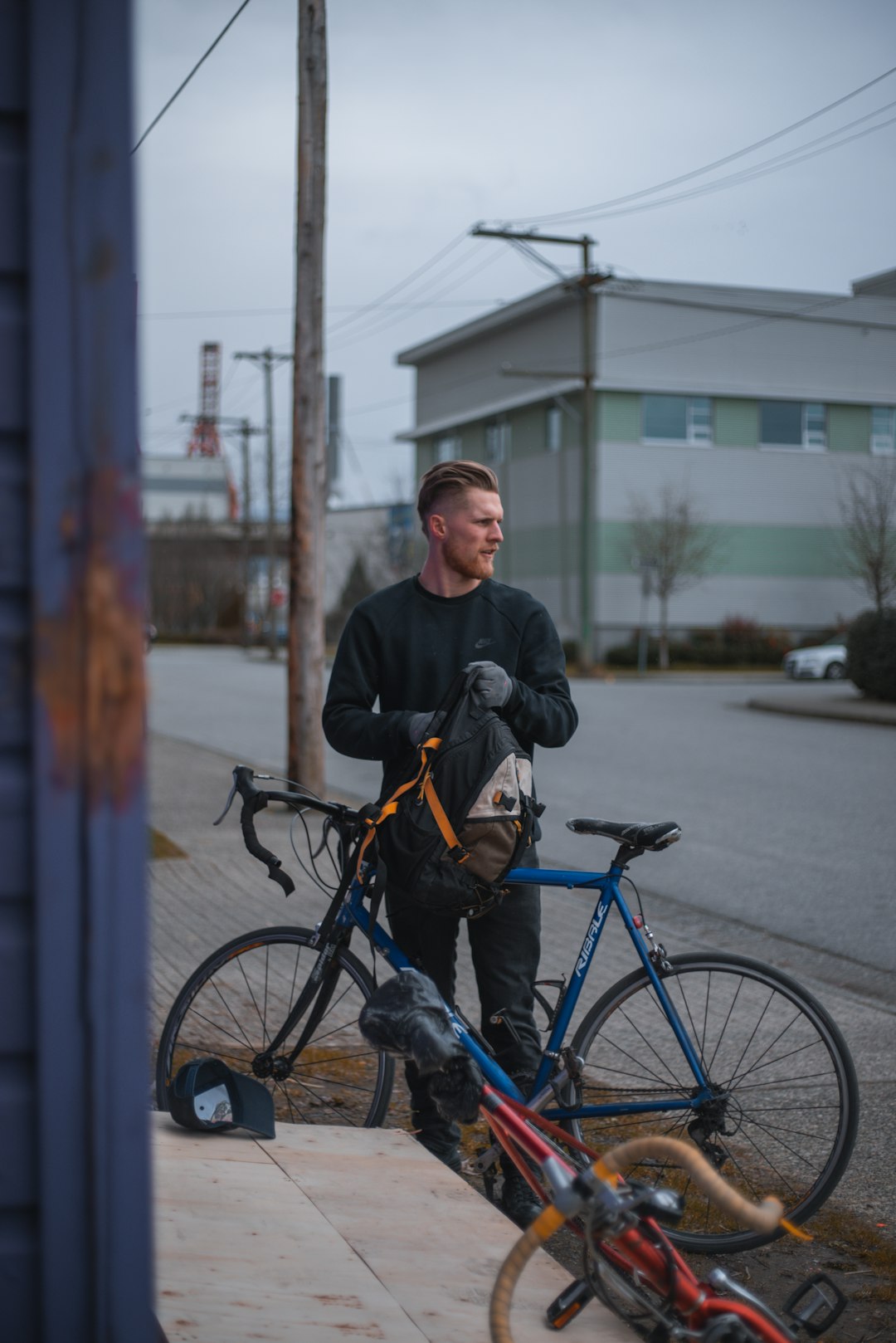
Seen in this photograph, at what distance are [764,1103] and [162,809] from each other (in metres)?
8.49

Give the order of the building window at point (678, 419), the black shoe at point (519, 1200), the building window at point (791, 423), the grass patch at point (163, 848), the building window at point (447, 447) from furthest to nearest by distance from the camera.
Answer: the building window at point (447, 447) → the building window at point (791, 423) → the building window at point (678, 419) → the grass patch at point (163, 848) → the black shoe at point (519, 1200)

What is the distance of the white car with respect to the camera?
3912cm

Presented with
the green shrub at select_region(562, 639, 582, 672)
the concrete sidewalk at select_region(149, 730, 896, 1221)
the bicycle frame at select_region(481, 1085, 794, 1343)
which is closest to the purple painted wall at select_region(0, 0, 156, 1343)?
the bicycle frame at select_region(481, 1085, 794, 1343)

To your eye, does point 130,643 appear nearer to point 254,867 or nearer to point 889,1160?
point 889,1160

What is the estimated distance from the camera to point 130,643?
1888mm

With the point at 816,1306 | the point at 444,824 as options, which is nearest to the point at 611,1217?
the point at 816,1306

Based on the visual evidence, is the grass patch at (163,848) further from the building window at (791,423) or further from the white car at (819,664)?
the building window at (791,423)

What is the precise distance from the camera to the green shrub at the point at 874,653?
26781 mm

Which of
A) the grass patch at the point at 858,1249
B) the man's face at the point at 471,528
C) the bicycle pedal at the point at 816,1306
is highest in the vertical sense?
the man's face at the point at 471,528

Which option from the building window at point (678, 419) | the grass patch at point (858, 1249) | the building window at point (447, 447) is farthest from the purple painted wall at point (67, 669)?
the building window at point (447, 447)

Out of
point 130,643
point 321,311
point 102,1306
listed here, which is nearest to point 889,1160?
point 102,1306

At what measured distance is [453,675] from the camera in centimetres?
397

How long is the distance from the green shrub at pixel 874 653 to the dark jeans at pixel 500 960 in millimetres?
23985

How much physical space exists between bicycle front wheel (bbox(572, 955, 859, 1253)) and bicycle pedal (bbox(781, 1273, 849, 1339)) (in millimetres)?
814
